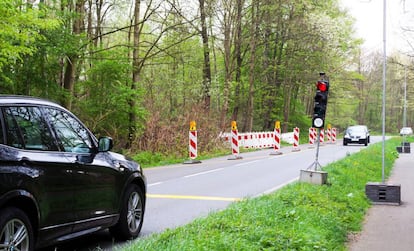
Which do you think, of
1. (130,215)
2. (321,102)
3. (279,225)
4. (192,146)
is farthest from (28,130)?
(192,146)

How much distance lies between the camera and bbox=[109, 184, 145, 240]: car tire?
6.64 meters

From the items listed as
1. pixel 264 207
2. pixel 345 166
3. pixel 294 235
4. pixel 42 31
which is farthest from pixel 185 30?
pixel 294 235

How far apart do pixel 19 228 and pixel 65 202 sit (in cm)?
76

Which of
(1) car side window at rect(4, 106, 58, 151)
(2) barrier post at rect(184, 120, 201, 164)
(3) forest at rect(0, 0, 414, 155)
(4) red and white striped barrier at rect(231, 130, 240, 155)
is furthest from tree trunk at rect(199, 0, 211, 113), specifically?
(1) car side window at rect(4, 106, 58, 151)

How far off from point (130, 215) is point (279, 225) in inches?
78.7

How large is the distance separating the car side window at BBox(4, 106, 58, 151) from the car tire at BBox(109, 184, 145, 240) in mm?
1672

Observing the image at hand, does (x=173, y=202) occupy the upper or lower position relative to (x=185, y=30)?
A: lower

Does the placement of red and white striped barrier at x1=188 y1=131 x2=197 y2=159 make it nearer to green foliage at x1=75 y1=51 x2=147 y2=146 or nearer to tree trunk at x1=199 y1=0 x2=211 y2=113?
green foliage at x1=75 y1=51 x2=147 y2=146

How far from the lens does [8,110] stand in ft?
15.8

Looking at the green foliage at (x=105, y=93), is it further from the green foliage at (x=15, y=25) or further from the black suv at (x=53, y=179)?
the black suv at (x=53, y=179)

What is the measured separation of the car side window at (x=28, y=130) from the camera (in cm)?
474

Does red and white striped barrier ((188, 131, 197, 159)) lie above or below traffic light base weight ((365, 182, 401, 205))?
above

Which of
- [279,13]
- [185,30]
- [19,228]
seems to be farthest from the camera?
[279,13]

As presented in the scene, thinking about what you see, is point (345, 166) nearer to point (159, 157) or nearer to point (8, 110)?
point (159, 157)
